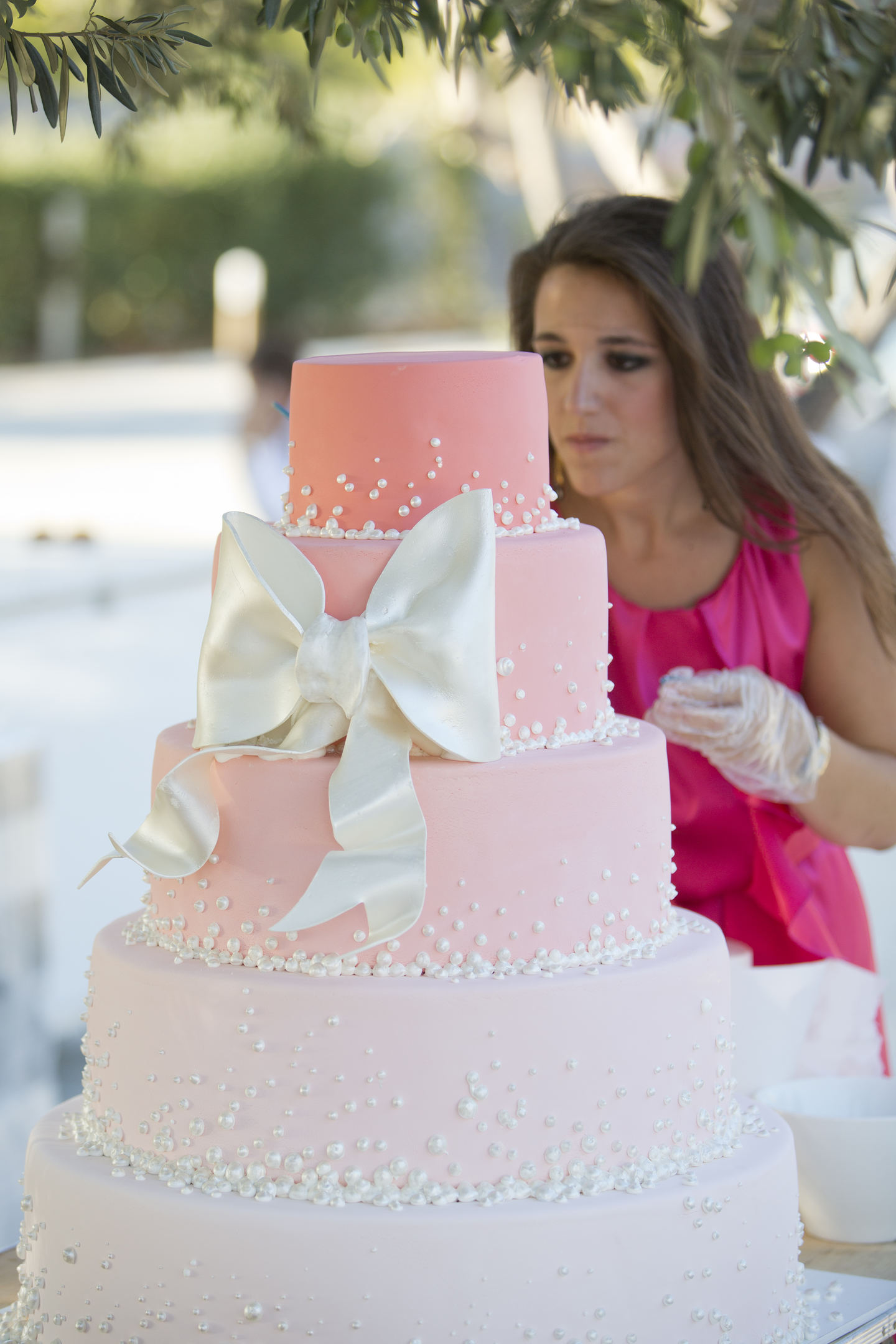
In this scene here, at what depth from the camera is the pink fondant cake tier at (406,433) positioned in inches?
63.3

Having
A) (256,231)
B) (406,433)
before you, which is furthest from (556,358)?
(256,231)

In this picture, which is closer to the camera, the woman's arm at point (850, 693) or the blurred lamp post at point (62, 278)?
the woman's arm at point (850, 693)

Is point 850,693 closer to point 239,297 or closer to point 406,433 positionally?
point 406,433

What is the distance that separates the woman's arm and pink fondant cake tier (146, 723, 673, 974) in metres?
0.89

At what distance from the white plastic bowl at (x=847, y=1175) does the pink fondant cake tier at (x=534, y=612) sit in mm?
631

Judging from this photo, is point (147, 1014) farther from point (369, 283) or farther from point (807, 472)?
point (369, 283)

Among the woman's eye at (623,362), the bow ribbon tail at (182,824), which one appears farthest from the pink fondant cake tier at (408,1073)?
the woman's eye at (623,362)

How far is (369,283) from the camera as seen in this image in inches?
859

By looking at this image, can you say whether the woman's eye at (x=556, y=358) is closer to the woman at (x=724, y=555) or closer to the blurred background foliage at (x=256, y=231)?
the woman at (x=724, y=555)

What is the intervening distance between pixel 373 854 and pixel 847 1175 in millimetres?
826

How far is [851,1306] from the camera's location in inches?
67.4

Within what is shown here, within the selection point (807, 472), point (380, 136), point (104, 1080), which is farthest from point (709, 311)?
point (380, 136)

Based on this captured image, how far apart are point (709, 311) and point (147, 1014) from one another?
1437mm

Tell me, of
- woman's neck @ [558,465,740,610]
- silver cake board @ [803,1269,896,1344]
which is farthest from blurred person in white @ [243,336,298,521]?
silver cake board @ [803,1269,896,1344]
